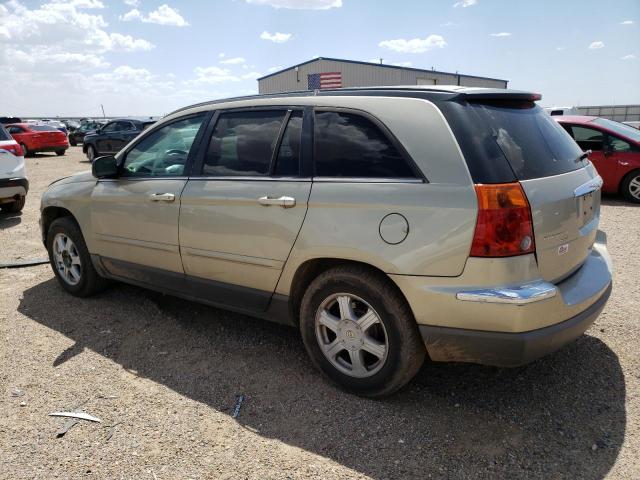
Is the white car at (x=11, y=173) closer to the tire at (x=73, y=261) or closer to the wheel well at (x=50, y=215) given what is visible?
the wheel well at (x=50, y=215)

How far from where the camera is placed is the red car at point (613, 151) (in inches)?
341

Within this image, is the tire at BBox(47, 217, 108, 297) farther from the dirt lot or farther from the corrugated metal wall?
the corrugated metal wall

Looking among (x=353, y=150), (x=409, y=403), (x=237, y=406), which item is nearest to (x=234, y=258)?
(x=237, y=406)

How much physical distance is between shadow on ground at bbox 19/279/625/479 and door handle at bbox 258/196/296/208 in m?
1.16

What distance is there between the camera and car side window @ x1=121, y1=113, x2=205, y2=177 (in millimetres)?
3725

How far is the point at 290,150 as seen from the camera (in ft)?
10.1

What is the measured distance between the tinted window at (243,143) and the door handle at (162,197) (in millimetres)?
324

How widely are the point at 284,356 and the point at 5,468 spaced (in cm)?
173

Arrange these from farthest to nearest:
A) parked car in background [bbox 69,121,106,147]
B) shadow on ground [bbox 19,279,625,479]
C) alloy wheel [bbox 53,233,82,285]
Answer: parked car in background [bbox 69,121,106,147] < alloy wheel [bbox 53,233,82,285] < shadow on ground [bbox 19,279,625,479]

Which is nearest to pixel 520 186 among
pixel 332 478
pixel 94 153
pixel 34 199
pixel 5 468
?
pixel 332 478

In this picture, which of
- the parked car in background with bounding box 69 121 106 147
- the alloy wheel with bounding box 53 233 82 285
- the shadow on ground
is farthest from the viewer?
the parked car in background with bounding box 69 121 106 147

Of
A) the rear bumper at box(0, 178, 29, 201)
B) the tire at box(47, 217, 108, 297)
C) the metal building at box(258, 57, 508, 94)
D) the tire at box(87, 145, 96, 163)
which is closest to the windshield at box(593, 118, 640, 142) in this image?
the tire at box(47, 217, 108, 297)

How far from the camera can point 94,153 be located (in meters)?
20.3

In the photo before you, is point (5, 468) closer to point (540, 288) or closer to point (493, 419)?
point (493, 419)
